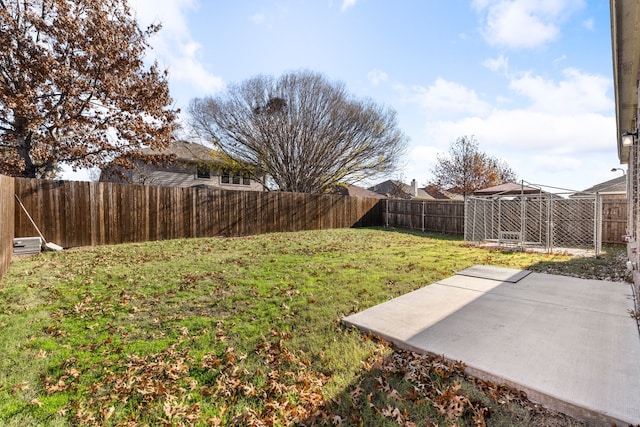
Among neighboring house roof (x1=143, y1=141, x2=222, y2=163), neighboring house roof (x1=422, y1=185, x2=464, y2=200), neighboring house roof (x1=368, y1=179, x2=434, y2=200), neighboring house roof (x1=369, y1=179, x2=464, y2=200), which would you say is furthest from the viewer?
neighboring house roof (x1=422, y1=185, x2=464, y2=200)

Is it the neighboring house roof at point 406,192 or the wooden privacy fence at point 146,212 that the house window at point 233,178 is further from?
the neighboring house roof at point 406,192

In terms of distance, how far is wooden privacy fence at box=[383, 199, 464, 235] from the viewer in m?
14.2

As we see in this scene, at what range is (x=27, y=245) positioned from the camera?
679 centimetres

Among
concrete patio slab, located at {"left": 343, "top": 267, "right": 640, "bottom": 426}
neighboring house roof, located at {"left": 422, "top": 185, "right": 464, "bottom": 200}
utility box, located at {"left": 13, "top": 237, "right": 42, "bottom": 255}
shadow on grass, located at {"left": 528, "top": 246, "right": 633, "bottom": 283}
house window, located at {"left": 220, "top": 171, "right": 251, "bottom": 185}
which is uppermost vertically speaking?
house window, located at {"left": 220, "top": 171, "right": 251, "bottom": 185}

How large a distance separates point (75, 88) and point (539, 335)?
12.2 metres

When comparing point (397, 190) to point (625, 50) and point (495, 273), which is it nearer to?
point (495, 273)

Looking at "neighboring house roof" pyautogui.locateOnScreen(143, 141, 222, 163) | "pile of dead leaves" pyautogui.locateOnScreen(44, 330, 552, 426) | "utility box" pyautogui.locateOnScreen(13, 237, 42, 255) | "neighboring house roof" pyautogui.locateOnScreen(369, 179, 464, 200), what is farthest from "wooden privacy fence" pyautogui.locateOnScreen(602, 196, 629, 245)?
"neighboring house roof" pyautogui.locateOnScreen(143, 141, 222, 163)

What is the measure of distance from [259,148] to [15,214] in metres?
12.7

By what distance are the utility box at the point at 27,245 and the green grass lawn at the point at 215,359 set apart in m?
1.80

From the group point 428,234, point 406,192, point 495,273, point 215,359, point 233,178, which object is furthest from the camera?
point 406,192

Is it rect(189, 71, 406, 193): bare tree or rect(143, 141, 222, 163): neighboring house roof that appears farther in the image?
rect(143, 141, 222, 163): neighboring house roof

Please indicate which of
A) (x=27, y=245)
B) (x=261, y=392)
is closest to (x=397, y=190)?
(x=27, y=245)

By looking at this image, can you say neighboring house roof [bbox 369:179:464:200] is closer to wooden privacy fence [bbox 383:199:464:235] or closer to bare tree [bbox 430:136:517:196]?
bare tree [bbox 430:136:517:196]

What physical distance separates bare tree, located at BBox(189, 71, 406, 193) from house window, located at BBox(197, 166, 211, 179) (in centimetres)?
363
